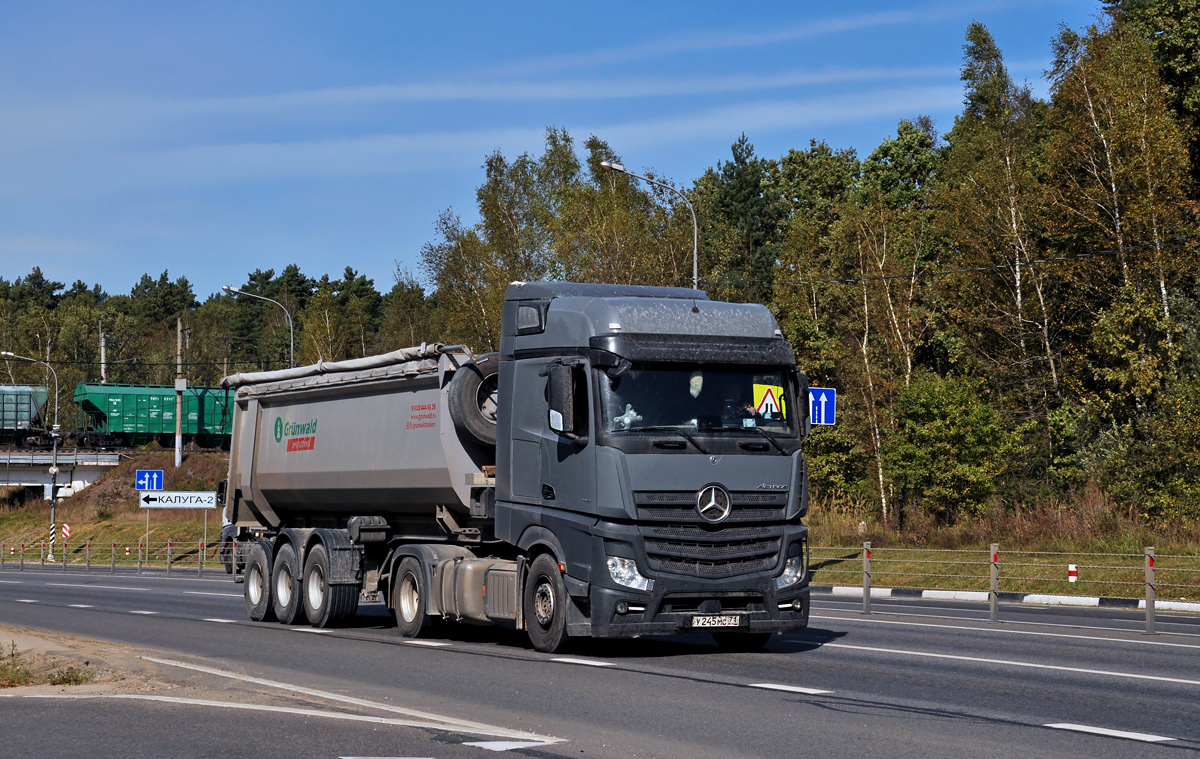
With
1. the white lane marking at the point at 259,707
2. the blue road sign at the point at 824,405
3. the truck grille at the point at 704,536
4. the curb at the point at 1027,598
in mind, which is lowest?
the curb at the point at 1027,598

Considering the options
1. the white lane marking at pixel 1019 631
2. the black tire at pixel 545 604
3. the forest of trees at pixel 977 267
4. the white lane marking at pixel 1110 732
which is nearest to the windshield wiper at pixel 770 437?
the black tire at pixel 545 604

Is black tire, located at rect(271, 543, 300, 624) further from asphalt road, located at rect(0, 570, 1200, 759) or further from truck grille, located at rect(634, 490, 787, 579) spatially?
truck grille, located at rect(634, 490, 787, 579)

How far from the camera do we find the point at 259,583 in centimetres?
2084

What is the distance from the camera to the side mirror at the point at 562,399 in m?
13.5

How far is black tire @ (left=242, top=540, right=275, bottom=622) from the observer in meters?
20.5

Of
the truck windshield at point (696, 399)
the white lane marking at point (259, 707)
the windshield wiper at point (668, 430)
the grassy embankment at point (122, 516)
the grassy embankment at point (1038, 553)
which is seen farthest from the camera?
the grassy embankment at point (122, 516)

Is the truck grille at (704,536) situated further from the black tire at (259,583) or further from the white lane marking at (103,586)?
the white lane marking at (103,586)

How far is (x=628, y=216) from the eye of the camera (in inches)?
2067

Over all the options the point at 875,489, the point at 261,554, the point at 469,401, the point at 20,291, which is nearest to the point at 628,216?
the point at 875,489

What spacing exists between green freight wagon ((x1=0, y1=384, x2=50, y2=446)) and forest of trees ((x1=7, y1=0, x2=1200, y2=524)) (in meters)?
23.5

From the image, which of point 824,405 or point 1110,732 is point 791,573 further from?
point 824,405

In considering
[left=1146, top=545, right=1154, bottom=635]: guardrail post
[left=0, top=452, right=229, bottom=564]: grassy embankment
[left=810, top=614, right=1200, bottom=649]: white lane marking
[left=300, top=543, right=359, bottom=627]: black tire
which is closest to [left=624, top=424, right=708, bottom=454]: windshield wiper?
[left=810, top=614, right=1200, bottom=649]: white lane marking

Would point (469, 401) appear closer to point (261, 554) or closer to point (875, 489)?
point (261, 554)

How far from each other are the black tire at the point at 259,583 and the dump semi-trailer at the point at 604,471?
3722 millimetres
